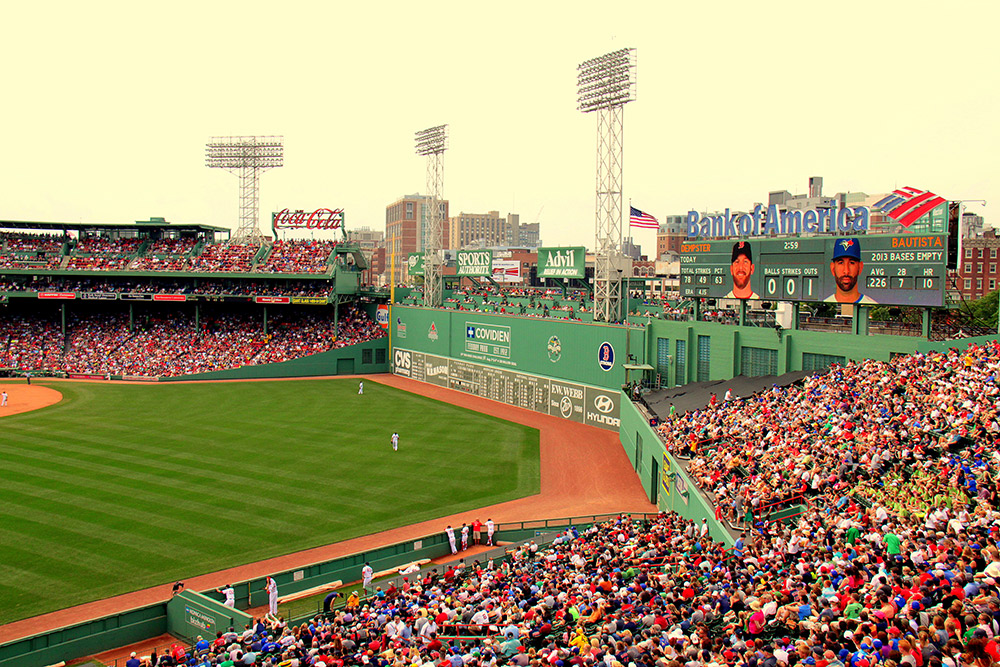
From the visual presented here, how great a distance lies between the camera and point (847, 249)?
1026 inches

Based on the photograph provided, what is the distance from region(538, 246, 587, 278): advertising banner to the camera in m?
44.7

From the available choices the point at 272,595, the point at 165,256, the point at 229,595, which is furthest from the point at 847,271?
the point at 165,256

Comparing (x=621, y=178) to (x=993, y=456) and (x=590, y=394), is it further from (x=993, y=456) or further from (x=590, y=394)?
(x=993, y=456)

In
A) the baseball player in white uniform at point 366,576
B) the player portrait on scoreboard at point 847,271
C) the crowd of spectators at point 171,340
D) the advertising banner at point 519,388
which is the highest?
the player portrait on scoreboard at point 847,271

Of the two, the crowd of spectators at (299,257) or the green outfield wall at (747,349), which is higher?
the crowd of spectators at (299,257)

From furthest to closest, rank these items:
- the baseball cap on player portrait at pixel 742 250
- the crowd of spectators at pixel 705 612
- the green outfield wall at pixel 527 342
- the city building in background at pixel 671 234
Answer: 1. the city building in background at pixel 671 234
2. the green outfield wall at pixel 527 342
3. the baseball cap on player portrait at pixel 742 250
4. the crowd of spectators at pixel 705 612

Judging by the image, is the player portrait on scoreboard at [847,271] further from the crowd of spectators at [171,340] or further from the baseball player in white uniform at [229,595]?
the crowd of spectators at [171,340]

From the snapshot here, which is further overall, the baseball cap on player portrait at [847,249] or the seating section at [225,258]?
the seating section at [225,258]

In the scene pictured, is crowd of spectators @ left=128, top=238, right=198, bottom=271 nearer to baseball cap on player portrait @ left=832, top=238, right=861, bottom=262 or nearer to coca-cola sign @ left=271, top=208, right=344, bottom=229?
coca-cola sign @ left=271, top=208, right=344, bottom=229

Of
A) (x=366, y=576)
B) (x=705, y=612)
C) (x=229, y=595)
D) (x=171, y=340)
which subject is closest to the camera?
(x=705, y=612)

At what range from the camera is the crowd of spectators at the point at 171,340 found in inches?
2066

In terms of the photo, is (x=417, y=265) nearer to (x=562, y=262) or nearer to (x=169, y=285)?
(x=562, y=262)

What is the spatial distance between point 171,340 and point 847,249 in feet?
154

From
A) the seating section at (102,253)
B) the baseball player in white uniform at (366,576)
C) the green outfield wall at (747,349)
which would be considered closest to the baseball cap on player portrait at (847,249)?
the green outfield wall at (747,349)
